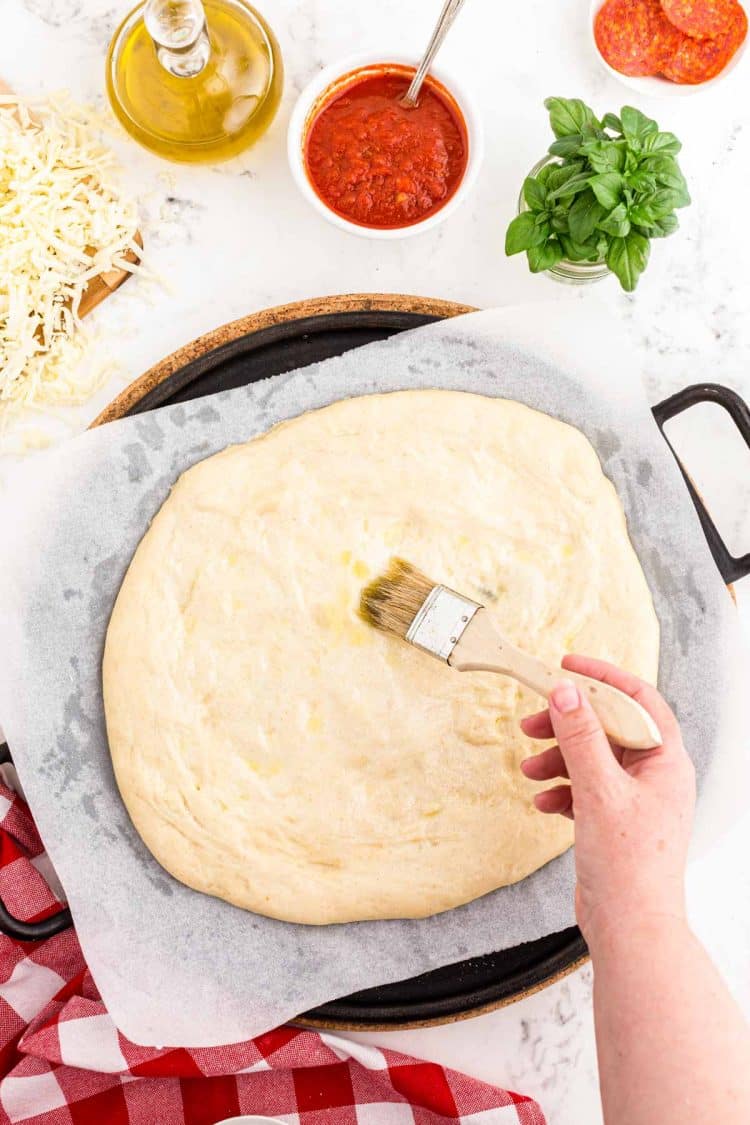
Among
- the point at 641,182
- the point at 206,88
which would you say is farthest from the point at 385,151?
the point at 641,182

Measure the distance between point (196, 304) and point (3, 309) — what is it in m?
0.45

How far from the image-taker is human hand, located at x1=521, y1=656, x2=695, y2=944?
147 cm

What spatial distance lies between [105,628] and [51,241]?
3.01 ft

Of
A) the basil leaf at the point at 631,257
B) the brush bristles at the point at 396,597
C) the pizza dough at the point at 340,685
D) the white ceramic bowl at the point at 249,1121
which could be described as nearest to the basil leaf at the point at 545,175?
the basil leaf at the point at 631,257

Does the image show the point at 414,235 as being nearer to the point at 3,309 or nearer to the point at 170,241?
the point at 170,241

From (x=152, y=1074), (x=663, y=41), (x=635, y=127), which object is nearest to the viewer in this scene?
(x=635, y=127)

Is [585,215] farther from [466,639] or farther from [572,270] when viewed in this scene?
[466,639]

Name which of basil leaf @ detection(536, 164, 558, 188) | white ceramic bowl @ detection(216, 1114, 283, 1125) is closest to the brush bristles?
basil leaf @ detection(536, 164, 558, 188)

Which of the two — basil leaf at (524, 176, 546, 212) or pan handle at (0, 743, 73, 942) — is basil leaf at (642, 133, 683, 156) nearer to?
basil leaf at (524, 176, 546, 212)

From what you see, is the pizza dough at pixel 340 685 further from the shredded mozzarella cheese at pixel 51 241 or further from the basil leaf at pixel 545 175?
the basil leaf at pixel 545 175

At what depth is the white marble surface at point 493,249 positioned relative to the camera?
7.60 ft

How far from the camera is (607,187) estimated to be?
1.96m

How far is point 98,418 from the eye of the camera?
2145mm

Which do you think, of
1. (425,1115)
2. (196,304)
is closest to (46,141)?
(196,304)
